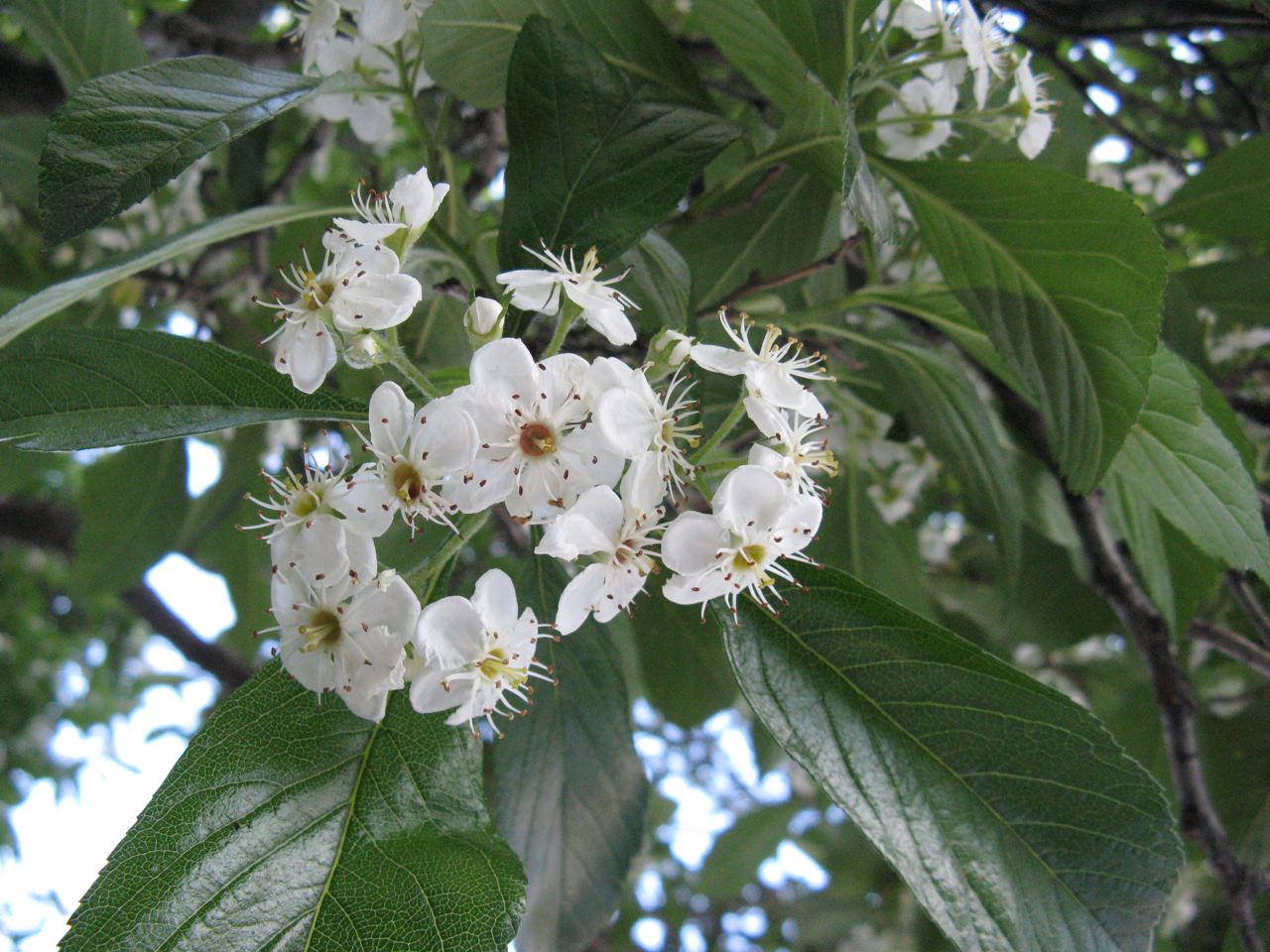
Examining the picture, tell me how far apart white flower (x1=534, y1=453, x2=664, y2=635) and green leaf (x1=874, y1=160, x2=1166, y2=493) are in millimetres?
437

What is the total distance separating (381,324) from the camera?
84 centimetres

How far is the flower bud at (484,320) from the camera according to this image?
0.84 meters

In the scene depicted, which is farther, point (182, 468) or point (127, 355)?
point (182, 468)

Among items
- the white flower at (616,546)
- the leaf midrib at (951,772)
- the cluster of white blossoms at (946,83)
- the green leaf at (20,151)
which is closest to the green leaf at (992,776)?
the leaf midrib at (951,772)

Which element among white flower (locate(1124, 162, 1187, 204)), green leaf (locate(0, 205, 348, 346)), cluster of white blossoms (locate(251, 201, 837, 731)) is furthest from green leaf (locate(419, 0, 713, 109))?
white flower (locate(1124, 162, 1187, 204))

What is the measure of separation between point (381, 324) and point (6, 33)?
3782mm

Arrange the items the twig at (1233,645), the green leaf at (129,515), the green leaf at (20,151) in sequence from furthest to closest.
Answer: the green leaf at (129,515) → the green leaf at (20,151) → the twig at (1233,645)

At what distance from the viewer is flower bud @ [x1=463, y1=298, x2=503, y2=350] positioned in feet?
2.75

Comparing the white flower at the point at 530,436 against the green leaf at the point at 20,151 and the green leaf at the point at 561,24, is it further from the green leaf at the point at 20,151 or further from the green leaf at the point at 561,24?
the green leaf at the point at 20,151

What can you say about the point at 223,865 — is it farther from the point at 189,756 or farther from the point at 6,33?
the point at 6,33

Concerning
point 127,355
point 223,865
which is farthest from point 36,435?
point 223,865

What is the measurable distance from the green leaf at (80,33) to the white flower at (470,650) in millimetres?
977

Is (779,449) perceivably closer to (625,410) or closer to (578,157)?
(625,410)

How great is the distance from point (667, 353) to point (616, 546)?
0.56ft
